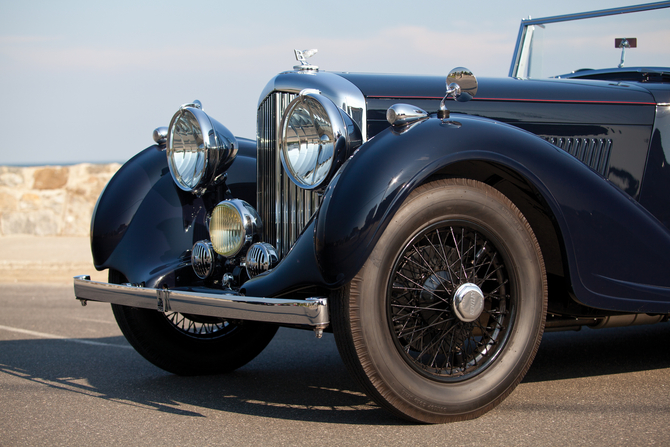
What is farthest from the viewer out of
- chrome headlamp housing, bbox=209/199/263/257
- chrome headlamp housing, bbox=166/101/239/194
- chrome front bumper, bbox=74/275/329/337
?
chrome headlamp housing, bbox=166/101/239/194

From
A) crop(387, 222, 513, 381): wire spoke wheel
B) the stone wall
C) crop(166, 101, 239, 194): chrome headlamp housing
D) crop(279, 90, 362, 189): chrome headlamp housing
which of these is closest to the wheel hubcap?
crop(387, 222, 513, 381): wire spoke wheel

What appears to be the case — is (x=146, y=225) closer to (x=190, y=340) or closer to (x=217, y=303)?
(x=190, y=340)

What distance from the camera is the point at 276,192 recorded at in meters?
3.06

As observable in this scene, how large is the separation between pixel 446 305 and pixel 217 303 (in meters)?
0.85

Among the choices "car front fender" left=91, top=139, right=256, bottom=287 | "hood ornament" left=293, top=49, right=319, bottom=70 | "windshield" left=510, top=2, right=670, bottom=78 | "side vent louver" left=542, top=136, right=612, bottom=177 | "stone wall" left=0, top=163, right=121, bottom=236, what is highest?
"windshield" left=510, top=2, right=670, bottom=78

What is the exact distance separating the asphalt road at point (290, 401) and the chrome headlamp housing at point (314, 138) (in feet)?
3.07

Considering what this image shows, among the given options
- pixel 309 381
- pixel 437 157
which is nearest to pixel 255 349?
pixel 309 381

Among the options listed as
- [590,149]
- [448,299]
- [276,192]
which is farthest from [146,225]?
[590,149]

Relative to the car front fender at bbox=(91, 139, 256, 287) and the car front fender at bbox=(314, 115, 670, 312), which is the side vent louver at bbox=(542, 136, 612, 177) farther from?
the car front fender at bbox=(91, 139, 256, 287)

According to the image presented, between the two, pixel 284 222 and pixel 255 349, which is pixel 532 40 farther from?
pixel 255 349

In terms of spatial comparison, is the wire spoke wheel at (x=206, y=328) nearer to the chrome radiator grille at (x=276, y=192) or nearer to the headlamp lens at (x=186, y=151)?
the chrome radiator grille at (x=276, y=192)

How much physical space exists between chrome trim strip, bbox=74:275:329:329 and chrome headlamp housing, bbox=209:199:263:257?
0.83ft

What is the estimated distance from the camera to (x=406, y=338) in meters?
2.53

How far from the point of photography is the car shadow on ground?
2721 millimetres
